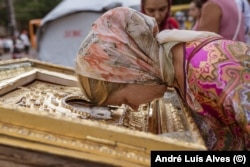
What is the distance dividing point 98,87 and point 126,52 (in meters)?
0.18

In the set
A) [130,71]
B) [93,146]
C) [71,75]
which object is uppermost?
[130,71]

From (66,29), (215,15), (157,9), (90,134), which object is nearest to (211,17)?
(215,15)

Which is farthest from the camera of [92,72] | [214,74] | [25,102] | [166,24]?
[166,24]

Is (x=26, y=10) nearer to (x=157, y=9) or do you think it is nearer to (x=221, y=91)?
(x=157, y=9)

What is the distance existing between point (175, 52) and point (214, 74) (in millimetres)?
184

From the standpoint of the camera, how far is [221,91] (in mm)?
1477

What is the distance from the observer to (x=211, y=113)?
5.20ft

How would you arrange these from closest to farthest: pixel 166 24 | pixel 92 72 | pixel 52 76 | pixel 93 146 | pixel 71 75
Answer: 1. pixel 93 146
2. pixel 92 72
3. pixel 52 76
4. pixel 71 75
5. pixel 166 24

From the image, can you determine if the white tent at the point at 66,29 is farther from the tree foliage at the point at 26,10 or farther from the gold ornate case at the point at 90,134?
the tree foliage at the point at 26,10

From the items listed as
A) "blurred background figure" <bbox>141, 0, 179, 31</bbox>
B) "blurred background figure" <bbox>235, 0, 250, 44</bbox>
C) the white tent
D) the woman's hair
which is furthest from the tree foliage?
the woman's hair

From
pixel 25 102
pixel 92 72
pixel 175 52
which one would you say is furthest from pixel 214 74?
pixel 25 102

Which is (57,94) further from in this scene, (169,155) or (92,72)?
(169,155)

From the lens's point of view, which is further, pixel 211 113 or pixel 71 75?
pixel 71 75

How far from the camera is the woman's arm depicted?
3.30 metres
